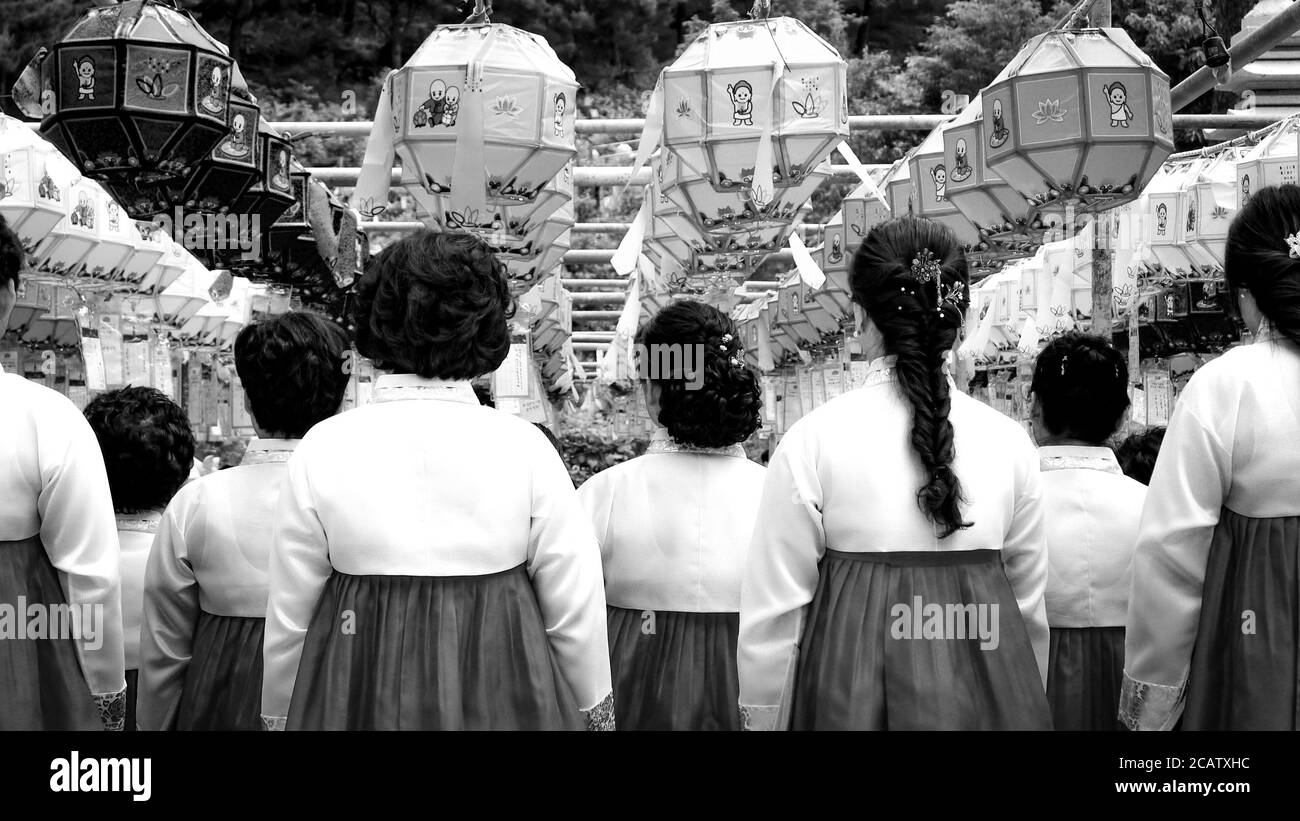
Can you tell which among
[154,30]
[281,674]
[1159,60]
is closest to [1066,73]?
[154,30]

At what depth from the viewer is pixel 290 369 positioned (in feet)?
11.2

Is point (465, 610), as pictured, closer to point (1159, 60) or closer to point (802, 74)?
point (802, 74)

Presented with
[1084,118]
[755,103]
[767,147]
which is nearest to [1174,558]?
[1084,118]

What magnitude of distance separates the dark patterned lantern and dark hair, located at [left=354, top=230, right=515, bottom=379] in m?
1.40

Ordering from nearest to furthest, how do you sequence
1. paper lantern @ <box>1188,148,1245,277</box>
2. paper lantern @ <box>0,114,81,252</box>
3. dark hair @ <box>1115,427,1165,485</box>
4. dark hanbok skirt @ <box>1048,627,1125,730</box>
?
dark hanbok skirt @ <box>1048,627,1125,730</box> → dark hair @ <box>1115,427,1165,485</box> → paper lantern @ <box>0,114,81,252</box> → paper lantern @ <box>1188,148,1245,277</box>

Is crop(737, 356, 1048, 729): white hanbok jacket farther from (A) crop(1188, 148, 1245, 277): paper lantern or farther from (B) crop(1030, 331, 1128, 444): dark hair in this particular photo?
(A) crop(1188, 148, 1245, 277): paper lantern

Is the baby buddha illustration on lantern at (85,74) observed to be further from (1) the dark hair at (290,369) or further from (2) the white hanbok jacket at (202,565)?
(2) the white hanbok jacket at (202,565)

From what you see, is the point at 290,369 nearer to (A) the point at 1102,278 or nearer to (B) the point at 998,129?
(B) the point at 998,129

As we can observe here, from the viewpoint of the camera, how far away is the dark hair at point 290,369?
3398 mm

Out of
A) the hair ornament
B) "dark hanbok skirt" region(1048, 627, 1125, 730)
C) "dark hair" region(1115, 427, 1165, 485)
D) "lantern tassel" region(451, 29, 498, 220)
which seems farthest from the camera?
"dark hair" region(1115, 427, 1165, 485)

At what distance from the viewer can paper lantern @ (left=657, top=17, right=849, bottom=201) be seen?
4.68 meters

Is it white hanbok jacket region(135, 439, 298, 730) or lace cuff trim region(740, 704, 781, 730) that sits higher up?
white hanbok jacket region(135, 439, 298, 730)

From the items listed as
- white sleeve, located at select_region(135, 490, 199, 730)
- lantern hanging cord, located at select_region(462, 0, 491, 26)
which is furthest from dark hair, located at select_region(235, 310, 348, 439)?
lantern hanging cord, located at select_region(462, 0, 491, 26)

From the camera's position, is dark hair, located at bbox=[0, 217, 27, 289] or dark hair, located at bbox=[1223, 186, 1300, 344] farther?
dark hair, located at bbox=[0, 217, 27, 289]
